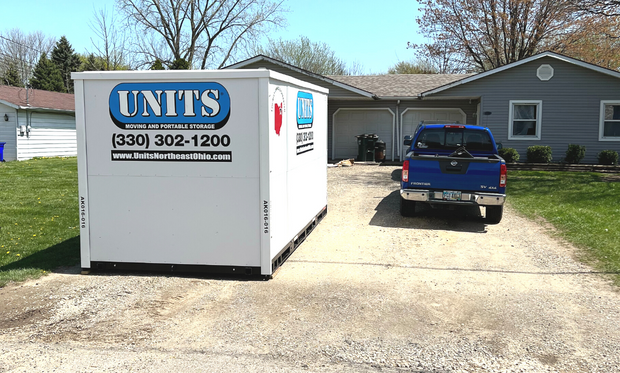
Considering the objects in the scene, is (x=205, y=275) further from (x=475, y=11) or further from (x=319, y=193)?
(x=475, y=11)

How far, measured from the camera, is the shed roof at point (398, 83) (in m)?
23.0

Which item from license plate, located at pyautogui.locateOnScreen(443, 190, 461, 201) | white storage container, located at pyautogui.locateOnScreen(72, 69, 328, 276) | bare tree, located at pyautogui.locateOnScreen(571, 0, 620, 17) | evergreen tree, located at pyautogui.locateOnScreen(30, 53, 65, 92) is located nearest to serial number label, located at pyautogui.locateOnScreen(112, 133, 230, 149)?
white storage container, located at pyautogui.locateOnScreen(72, 69, 328, 276)

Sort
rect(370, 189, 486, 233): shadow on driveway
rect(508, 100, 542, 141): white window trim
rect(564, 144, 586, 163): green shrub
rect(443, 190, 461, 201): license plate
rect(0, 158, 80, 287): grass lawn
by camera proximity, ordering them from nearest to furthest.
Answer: rect(0, 158, 80, 287): grass lawn < rect(443, 190, 461, 201): license plate < rect(370, 189, 486, 233): shadow on driveway < rect(564, 144, 586, 163): green shrub < rect(508, 100, 542, 141): white window trim

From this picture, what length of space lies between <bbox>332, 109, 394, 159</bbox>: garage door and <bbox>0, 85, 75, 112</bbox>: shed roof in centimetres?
1405

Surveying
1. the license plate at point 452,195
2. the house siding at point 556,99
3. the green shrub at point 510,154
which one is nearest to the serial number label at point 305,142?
the license plate at point 452,195

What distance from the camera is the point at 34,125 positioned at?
2636 cm

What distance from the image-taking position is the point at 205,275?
6.86 meters

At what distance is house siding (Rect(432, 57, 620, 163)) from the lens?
20252mm

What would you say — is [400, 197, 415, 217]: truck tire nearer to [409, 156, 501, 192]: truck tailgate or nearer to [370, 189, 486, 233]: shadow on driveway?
[370, 189, 486, 233]: shadow on driveway

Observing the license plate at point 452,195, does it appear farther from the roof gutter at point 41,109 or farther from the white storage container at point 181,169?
the roof gutter at point 41,109

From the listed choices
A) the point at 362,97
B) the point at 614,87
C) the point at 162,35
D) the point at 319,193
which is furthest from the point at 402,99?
the point at 162,35

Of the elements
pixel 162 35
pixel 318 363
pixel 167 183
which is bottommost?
pixel 318 363

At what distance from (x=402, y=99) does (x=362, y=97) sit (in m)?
1.84

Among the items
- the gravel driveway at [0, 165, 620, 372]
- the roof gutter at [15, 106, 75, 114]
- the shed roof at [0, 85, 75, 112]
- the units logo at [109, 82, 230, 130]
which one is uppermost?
the shed roof at [0, 85, 75, 112]
